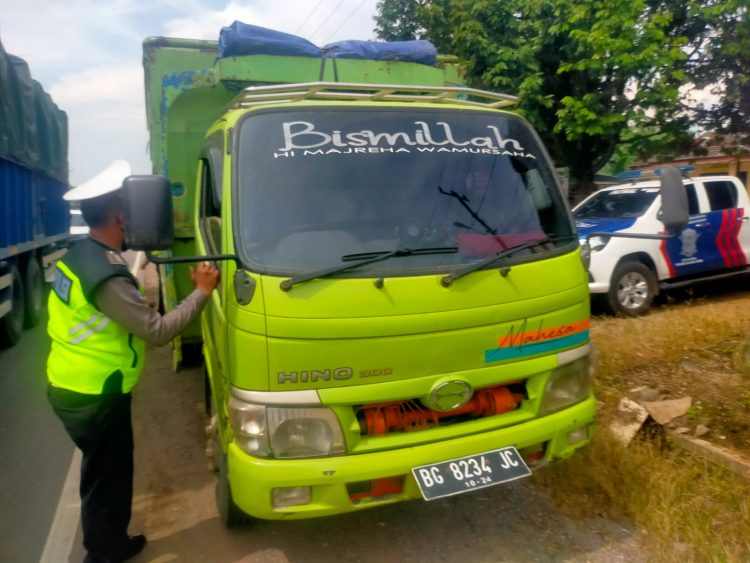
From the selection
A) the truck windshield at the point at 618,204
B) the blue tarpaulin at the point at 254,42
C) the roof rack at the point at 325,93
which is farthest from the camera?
the truck windshield at the point at 618,204

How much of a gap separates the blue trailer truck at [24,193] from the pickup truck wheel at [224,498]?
445 cm

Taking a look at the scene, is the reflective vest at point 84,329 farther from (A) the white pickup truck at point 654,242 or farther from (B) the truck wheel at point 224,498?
(A) the white pickup truck at point 654,242

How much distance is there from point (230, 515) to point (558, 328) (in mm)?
1838

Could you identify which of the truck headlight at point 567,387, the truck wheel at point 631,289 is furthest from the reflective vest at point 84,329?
the truck wheel at point 631,289

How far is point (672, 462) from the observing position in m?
3.54

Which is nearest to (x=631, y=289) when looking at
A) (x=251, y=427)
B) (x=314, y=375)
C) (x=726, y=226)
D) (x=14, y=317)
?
(x=726, y=226)

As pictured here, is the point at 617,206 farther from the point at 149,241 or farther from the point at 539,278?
the point at 149,241

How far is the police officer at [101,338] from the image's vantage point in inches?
102

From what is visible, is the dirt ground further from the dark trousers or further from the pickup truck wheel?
the dark trousers

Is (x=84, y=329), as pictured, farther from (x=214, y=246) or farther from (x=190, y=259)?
(x=214, y=246)

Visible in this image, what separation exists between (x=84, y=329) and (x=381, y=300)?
4.12ft

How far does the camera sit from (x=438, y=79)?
4887 millimetres

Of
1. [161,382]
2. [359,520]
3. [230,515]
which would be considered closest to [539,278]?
[359,520]

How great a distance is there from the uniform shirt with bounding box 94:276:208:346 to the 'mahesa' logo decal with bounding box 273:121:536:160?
2.84 feet
